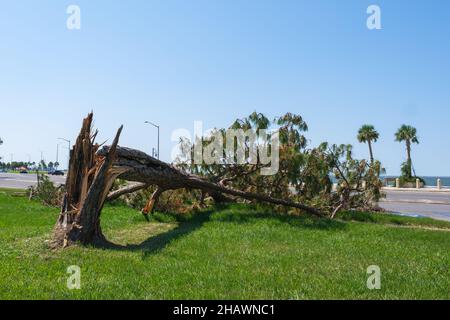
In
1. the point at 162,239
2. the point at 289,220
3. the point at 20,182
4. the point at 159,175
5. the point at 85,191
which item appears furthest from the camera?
the point at 20,182

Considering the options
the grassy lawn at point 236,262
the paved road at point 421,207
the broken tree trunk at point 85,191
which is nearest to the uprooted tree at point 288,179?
the grassy lawn at point 236,262

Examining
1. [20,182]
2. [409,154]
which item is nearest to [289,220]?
[20,182]

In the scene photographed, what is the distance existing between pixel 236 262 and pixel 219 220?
638 centimetres

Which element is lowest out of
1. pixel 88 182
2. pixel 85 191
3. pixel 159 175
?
pixel 85 191

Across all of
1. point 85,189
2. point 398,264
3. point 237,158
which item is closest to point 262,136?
point 237,158

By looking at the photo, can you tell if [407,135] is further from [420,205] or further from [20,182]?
[20,182]

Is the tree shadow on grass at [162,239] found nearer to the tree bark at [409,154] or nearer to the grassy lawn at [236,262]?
the grassy lawn at [236,262]

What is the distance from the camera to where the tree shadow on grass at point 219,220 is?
9898mm

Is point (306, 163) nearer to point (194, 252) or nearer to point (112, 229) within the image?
point (112, 229)

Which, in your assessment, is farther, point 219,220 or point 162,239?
point 219,220

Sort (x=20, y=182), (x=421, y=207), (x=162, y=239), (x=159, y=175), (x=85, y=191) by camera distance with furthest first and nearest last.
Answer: (x=20, y=182), (x=421, y=207), (x=159, y=175), (x=162, y=239), (x=85, y=191)

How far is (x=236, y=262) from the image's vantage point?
7.95 meters

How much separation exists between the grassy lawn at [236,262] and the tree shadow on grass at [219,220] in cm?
3
